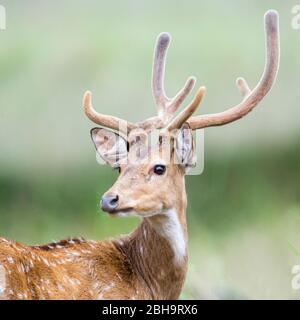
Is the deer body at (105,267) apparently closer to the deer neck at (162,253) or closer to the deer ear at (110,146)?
the deer neck at (162,253)

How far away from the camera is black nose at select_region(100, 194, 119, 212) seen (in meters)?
6.26

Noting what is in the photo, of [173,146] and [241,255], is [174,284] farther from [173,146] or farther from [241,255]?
[241,255]

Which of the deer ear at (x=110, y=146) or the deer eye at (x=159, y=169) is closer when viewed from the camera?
the deer eye at (x=159, y=169)

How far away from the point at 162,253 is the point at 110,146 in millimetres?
665

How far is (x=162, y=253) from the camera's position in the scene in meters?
6.79

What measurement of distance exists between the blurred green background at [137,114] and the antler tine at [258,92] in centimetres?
228

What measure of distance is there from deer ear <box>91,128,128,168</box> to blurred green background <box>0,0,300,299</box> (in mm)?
2403

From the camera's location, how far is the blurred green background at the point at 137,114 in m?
9.44

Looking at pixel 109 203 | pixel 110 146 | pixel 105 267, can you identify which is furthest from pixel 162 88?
pixel 109 203

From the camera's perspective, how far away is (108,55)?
1009cm

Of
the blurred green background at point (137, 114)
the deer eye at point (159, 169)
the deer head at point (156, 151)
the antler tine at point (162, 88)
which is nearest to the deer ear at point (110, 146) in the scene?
the deer head at point (156, 151)

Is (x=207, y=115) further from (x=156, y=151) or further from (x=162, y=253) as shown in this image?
(x=162, y=253)
